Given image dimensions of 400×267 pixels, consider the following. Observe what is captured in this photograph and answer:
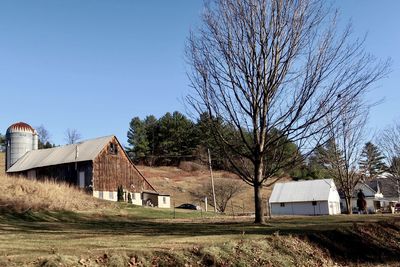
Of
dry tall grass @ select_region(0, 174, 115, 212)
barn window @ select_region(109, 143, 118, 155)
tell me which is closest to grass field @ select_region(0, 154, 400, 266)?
dry tall grass @ select_region(0, 174, 115, 212)

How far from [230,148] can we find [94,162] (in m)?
34.9

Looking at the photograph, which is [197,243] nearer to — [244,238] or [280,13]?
[244,238]

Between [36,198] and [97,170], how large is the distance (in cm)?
2370

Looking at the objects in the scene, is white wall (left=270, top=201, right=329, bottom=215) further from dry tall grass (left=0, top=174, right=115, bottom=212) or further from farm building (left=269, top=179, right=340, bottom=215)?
dry tall grass (left=0, top=174, right=115, bottom=212)

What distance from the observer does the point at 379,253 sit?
52.2 ft

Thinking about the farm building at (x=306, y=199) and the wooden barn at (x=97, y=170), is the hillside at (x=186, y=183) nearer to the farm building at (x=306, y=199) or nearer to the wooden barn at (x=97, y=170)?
the farm building at (x=306, y=199)

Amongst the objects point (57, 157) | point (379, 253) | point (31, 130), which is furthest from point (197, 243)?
point (31, 130)

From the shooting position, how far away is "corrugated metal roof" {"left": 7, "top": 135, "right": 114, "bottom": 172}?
178 ft

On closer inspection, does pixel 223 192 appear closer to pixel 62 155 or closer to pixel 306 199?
pixel 306 199

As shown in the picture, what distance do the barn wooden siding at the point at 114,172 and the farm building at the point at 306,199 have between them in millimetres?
17207

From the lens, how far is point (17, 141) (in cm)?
6378

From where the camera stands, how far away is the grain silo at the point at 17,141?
208ft

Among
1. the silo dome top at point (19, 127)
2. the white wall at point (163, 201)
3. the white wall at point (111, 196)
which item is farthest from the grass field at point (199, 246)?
the silo dome top at point (19, 127)

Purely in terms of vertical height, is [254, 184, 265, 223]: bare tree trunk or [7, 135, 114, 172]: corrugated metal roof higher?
[7, 135, 114, 172]: corrugated metal roof
